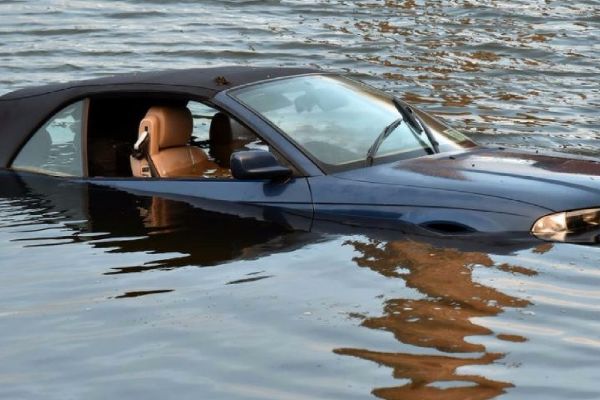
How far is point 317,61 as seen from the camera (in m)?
18.3

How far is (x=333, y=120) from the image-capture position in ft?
28.6

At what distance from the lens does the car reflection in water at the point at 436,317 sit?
223 inches

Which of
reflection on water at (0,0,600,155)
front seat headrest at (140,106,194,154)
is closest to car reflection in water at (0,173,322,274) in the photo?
front seat headrest at (140,106,194,154)

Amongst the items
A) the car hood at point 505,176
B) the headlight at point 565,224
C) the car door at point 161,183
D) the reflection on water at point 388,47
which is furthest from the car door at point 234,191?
the reflection on water at point 388,47

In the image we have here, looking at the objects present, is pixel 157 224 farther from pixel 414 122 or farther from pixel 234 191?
pixel 414 122

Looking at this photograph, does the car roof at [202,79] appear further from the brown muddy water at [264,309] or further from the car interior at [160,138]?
the brown muddy water at [264,309]

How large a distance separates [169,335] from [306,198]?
1.94 meters

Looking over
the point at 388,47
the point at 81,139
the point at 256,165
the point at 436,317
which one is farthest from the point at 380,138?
the point at 388,47

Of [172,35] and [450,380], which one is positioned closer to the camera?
[450,380]

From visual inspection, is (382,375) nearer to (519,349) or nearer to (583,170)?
(519,349)

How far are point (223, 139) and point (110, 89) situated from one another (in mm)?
771

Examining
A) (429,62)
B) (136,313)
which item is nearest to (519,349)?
(136,313)

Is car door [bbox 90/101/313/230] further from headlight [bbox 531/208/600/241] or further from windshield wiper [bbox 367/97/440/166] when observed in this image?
headlight [bbox 531/208/600/241]

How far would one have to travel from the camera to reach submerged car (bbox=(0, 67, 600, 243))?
7855 mm
